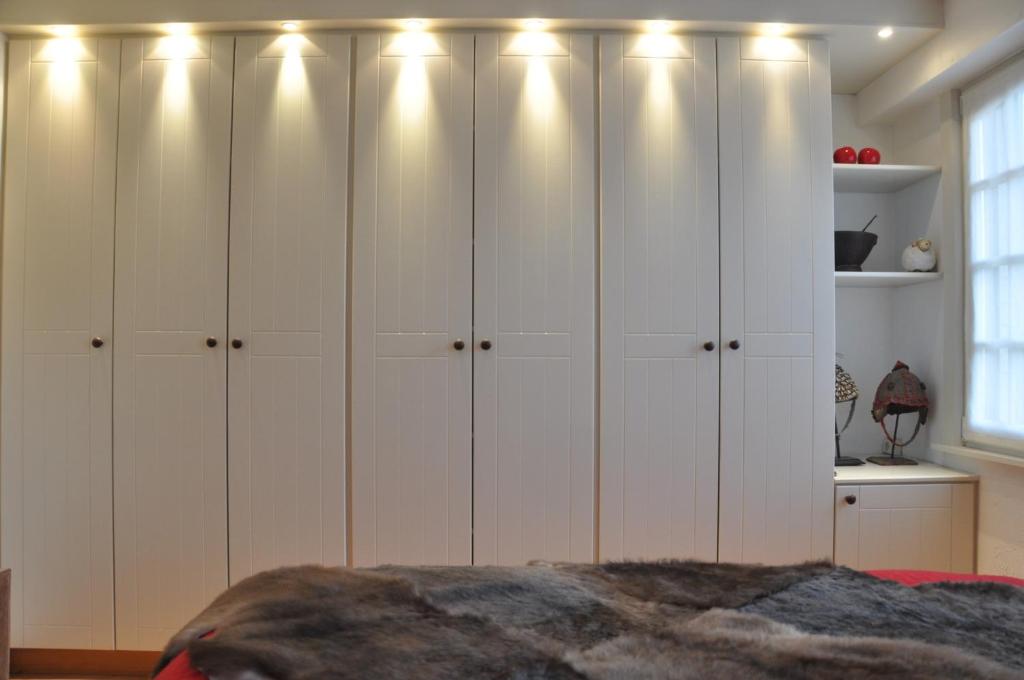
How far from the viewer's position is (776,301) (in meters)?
2.38

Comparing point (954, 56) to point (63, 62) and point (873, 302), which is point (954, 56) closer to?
point (873, 302)

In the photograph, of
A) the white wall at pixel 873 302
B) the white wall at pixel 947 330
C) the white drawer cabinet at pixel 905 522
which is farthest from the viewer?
the white wall at pixel 873 302

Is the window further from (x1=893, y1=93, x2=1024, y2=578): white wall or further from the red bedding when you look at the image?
the red bedding

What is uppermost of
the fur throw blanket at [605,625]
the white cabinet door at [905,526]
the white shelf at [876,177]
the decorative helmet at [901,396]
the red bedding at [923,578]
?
the white shelf at [876,177]

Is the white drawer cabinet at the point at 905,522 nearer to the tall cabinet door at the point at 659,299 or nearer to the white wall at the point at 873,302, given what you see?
the white wall at the point at 873,302

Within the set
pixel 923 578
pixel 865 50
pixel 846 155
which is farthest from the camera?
pixel 846 155

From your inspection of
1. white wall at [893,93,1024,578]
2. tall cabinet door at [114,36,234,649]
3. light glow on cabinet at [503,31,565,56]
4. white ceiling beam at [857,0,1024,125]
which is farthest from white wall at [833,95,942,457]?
tall cabinet door at [114,36,234,649]

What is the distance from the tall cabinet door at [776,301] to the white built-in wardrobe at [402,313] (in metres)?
0.01

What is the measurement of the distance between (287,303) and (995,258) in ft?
9.23

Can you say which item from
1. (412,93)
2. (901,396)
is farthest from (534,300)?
(901,396)

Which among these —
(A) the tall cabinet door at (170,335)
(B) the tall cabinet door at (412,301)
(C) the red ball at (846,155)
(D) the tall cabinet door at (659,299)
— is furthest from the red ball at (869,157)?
(A) the tall cabinet door at (170,335)

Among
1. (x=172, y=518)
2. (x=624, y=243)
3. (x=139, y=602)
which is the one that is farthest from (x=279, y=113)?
(x=139, y=602)

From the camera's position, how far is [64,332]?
2.37 m

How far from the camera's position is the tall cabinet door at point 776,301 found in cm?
235
